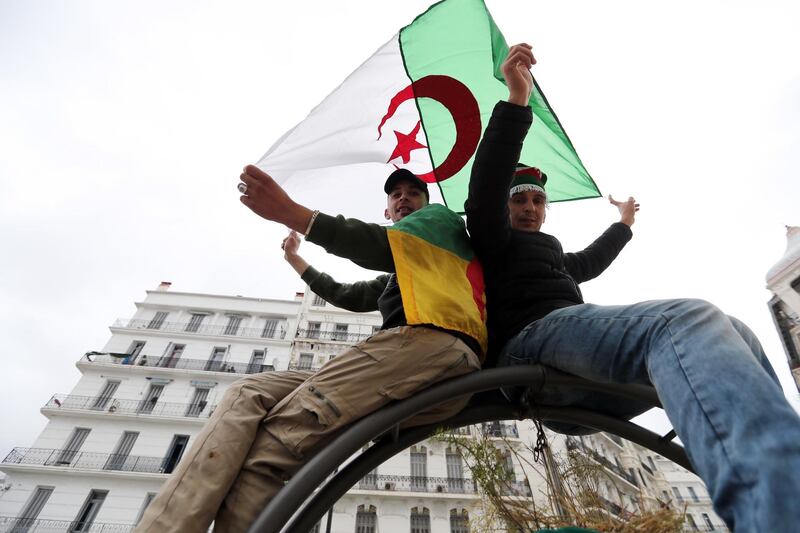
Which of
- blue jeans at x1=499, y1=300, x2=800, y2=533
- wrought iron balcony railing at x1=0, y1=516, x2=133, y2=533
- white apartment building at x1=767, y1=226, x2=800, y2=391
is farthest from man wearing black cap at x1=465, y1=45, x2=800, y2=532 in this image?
white apartment building at x1=767, y1=226, x2=800, y2=391

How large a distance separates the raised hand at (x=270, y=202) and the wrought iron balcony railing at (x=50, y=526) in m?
19.6

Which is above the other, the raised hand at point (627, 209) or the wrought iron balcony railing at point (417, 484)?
the wrought iron balcony railing at point (417, 484)

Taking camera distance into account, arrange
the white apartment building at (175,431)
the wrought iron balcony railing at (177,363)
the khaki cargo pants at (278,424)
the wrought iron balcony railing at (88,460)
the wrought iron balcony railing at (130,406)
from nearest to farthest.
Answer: the khaki cargo pants at (278,424)
the white apartment building at (175,431)
the wrought iron balcony railing at (88,460)
the wrought iron balcony railing at (130,406)
the wrought iron balcony railing at (177,363)

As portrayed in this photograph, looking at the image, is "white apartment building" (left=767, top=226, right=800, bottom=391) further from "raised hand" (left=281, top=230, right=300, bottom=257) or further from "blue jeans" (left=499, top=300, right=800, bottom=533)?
"raised hand" (left=281, top=230, right=300, bottom=257)

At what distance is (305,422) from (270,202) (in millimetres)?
765

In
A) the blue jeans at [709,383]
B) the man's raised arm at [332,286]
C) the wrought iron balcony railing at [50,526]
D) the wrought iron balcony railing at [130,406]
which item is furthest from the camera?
the wrought iron balcony railing at [130,406]

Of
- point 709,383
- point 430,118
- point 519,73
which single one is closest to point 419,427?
point 709,383

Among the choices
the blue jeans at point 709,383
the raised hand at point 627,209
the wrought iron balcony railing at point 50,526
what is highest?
the wrought iron balcony railing at point 50,526

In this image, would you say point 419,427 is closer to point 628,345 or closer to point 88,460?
point 628,345

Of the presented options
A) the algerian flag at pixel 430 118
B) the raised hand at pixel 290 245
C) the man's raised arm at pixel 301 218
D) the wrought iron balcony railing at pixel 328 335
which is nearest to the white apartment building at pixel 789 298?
the wrought iron balcony railing at pixel 328 335

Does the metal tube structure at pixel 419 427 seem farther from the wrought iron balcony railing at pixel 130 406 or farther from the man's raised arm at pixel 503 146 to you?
the wrought iron balcony railing at pixel 130 406

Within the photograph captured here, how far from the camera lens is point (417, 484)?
58.0 feet

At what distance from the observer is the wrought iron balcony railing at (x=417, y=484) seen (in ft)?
57.1

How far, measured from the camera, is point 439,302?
1538mm
